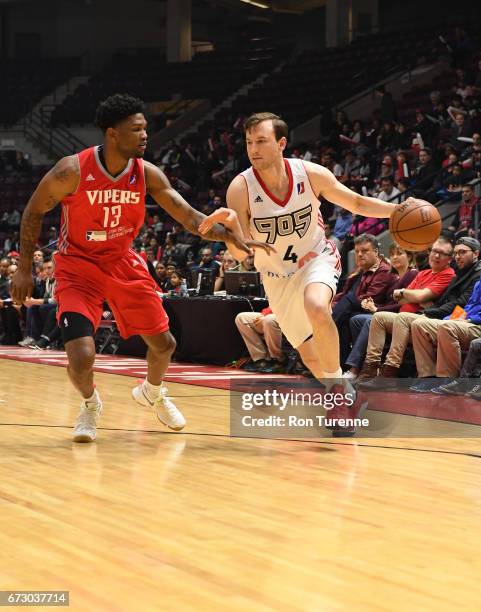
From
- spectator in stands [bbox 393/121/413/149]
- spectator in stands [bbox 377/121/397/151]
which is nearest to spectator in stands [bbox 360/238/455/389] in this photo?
spectator in stands [bbox 393/121/413/149]

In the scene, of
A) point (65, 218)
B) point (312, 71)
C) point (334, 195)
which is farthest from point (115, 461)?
point (312, 71)

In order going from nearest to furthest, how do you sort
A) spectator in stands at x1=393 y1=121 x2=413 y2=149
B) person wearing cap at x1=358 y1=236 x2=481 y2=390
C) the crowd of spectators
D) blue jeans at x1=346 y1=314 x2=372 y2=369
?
person wearing cap at x1=358 y1=236 x2=481 y2=390 < the crowd of spectators < blue jeans at x1=346 y1=314 x2=372 y2=369 < spectator in stands at x1=393 y1=121 x2=413 y2=149

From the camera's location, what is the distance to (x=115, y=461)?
470cm

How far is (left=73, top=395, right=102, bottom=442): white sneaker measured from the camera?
5.26 m

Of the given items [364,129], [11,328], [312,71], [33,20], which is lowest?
[11,328]

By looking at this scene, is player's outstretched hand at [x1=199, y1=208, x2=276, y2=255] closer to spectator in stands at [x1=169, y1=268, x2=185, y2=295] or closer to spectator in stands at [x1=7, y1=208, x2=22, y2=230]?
spectator in stands at [x1=169, y1=268, x2=185, y2=295]

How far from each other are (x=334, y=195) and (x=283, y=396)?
2045mm

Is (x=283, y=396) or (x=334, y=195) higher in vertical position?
(x=334, y=195)

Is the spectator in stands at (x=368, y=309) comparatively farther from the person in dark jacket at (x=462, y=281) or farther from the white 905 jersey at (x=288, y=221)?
the white 905 jersey at (x=288, y=221)

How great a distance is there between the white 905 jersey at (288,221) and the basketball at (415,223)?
47 centimetres

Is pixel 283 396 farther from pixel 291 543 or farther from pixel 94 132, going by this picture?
pixel 94 132

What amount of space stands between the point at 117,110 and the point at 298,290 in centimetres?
140

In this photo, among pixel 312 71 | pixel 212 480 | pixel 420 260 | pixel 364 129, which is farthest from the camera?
pixel 312 71

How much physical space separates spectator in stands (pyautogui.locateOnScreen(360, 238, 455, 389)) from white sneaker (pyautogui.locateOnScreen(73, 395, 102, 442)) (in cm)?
287
